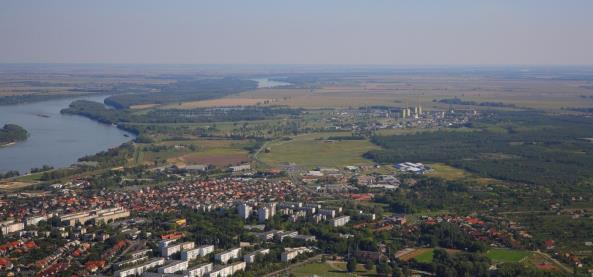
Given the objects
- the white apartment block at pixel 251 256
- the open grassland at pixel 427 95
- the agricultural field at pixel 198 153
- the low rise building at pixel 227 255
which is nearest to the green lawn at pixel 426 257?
the white apartment block at pixel 251 256

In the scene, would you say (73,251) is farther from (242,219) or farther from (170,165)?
(170,165)

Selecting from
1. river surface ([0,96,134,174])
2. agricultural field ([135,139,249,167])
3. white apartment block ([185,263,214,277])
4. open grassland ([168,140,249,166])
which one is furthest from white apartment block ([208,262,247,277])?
river surface ([0,96,134,174])

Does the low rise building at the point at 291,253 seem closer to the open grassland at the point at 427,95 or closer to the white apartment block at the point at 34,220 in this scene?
the white apartment block at the point at 34,220

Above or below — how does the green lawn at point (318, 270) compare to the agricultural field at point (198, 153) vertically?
above

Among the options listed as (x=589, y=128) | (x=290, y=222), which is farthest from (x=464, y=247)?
(x=589, y=128)

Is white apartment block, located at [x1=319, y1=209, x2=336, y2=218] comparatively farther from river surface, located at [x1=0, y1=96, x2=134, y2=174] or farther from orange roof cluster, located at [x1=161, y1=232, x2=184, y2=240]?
river surface, located at [x1=0, y1=96, x2=134, y2=174]

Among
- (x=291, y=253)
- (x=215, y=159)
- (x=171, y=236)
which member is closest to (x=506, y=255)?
(x=291, y=253)
